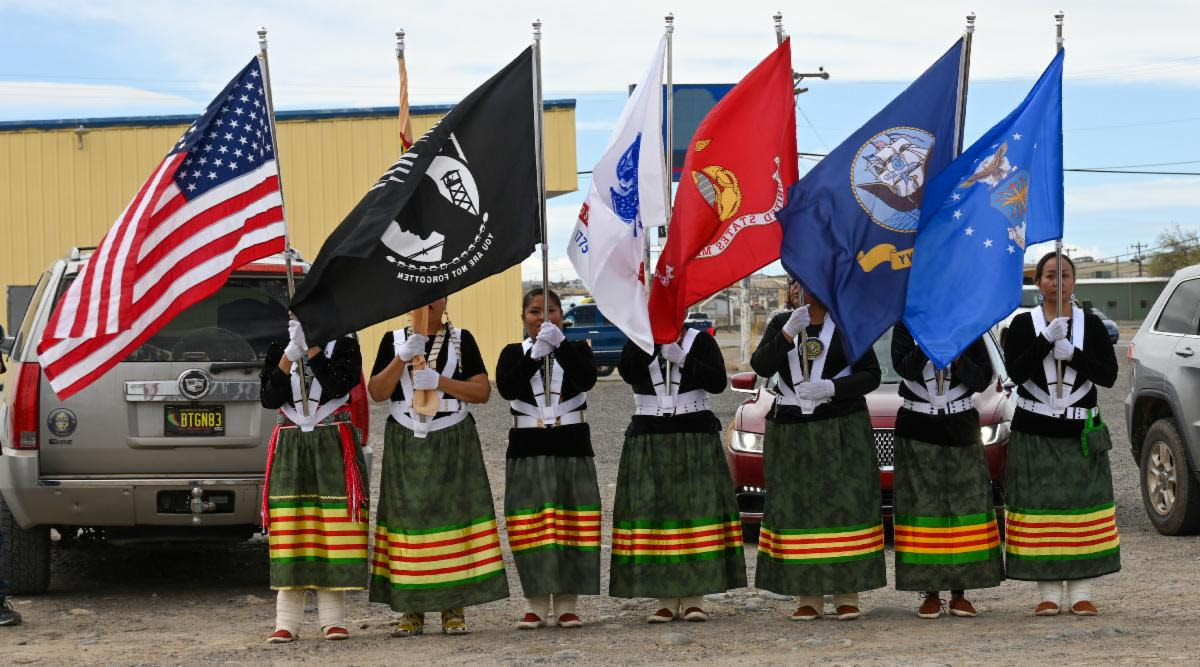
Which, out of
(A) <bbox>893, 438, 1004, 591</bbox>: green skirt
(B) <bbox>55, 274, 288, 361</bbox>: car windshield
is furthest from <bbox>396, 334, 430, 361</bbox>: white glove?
(A) <bbox>893, 438, 1004, 591</bbox>: green skirt

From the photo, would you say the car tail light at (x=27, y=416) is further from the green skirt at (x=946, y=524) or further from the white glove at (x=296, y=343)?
the green skirt at (x=946, y=524)

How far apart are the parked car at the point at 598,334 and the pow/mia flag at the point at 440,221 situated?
25.4m

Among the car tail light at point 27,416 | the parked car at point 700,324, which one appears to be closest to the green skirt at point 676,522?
the parked car at point 700,324

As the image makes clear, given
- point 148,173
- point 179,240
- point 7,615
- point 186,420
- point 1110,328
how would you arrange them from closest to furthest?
point 179,240, point 7,615, point 186,420, point 148,173, point 1110,328

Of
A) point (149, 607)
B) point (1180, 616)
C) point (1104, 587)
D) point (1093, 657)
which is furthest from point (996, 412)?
point (149, 607)

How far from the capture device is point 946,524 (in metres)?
7.47

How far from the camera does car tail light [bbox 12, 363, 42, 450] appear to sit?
8.24 meters

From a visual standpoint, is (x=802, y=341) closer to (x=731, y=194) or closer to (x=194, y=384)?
(x=731, y=194)

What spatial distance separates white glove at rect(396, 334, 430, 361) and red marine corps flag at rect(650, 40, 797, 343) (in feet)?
3.78

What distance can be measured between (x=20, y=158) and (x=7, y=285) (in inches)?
96.9

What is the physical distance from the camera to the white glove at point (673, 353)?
7496 millimetres

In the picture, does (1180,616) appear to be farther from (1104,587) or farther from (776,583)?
(776,583)

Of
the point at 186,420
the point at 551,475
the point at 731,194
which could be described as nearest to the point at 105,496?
the point at 186,420

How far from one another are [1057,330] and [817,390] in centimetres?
119
